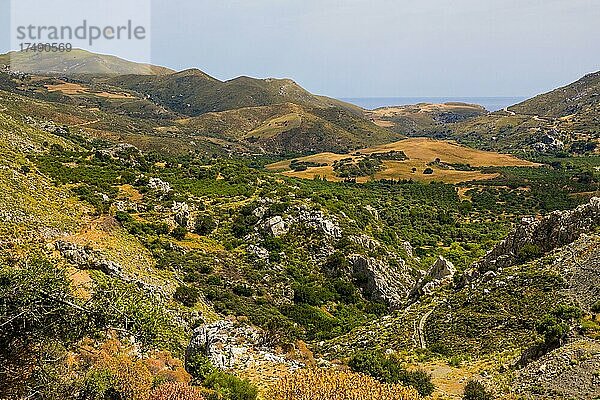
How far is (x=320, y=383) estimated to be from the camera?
15.2m

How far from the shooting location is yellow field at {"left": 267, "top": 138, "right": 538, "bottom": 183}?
129000mm

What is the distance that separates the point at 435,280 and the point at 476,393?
61.3 feet

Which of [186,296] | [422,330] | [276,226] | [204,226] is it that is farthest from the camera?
[276,226]

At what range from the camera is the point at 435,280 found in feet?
114

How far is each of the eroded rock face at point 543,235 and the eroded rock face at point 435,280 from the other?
2676mm

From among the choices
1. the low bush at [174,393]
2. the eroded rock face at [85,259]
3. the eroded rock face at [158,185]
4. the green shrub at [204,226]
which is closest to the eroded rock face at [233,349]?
the low bush at [174,393]

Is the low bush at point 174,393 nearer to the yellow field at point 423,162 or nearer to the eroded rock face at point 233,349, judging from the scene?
the eroded rock face at point 233,349

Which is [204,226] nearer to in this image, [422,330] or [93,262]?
[93,262]

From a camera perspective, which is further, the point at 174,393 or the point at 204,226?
the point at 204,226

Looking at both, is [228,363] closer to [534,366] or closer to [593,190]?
[534,366]

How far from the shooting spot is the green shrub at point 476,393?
1641 cm

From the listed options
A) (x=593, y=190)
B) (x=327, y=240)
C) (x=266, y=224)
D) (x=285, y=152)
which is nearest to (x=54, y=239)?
(x=266, y=224)

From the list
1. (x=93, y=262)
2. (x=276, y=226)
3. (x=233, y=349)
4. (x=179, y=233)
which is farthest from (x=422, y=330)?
(x=179, y=233)

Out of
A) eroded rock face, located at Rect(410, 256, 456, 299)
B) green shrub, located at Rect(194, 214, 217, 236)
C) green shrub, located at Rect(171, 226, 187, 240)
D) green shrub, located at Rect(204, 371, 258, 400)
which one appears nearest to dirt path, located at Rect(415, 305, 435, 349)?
eroded rock face, located at Rect(410, 256, 456, 299)
